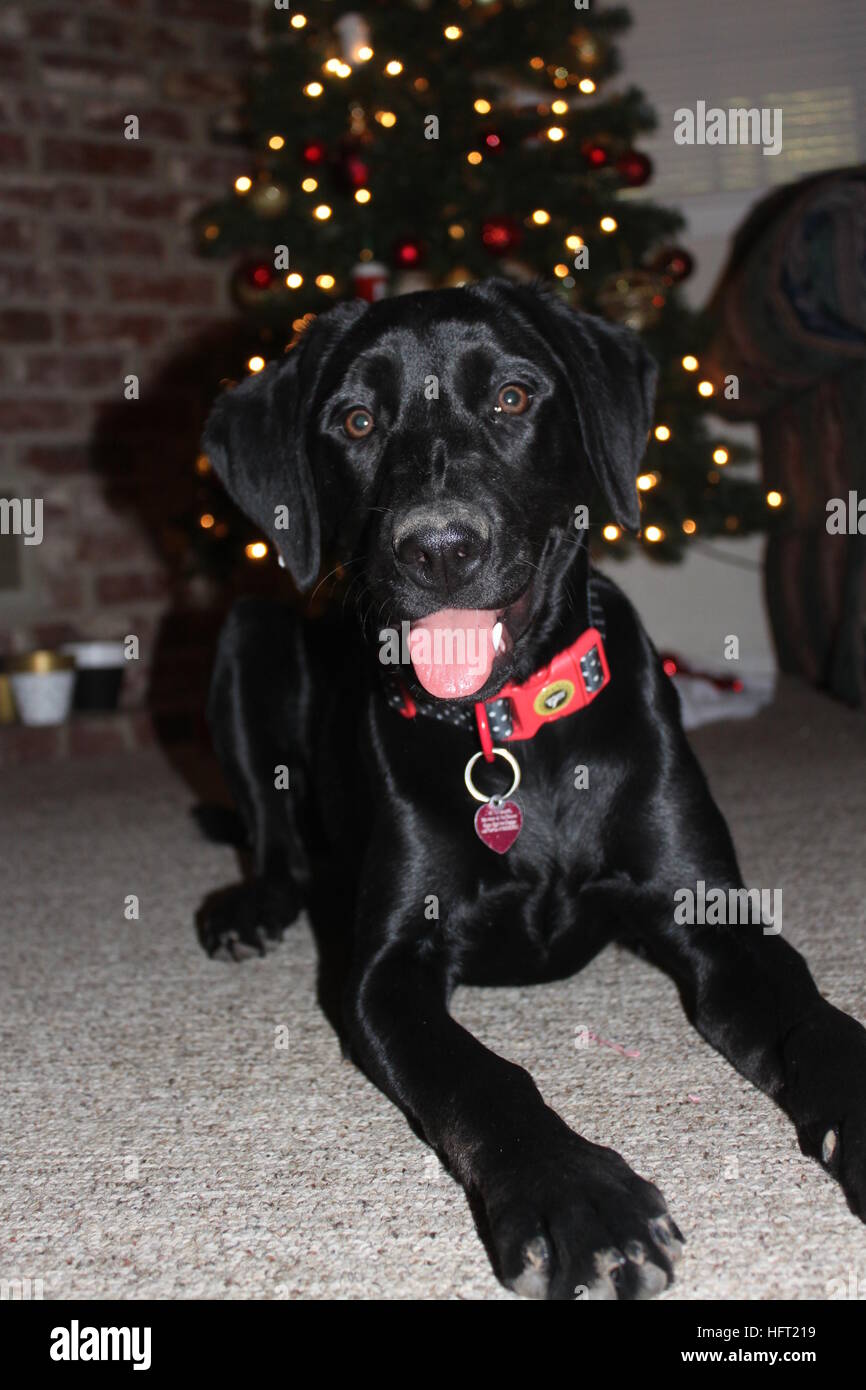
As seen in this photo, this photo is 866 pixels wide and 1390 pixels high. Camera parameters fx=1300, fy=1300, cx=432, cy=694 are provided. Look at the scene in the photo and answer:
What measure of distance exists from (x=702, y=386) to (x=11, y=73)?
9.37ft

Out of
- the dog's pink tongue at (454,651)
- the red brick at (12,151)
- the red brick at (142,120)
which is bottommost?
the dog's pink tongue at (454,651)

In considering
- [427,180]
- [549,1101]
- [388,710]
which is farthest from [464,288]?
[427,180]


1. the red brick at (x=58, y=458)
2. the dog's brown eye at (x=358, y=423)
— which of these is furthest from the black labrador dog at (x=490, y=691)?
the red brick at (x=58, y=458)

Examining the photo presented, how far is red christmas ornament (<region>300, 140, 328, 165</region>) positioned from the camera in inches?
165

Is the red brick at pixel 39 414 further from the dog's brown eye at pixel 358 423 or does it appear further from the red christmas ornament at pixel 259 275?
the dog's brown eye at pixel 358 423

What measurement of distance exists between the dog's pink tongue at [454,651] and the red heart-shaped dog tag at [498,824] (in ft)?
0.56

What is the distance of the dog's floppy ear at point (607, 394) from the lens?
1.86 meters

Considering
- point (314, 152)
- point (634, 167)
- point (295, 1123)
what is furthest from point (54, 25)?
point (295, 1123)

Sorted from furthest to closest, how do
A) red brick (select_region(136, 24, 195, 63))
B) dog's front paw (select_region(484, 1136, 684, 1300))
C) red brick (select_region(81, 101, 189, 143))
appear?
red brick (select_region(136, 24, 195, 63)), red brick (select_region(81, 101, 189, 143)), dog's front paw (select_region(484, 1136, 684, 1300))

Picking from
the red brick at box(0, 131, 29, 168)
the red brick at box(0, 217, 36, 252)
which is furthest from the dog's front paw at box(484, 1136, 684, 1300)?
the red brick at box(0, 131, 29, 168)

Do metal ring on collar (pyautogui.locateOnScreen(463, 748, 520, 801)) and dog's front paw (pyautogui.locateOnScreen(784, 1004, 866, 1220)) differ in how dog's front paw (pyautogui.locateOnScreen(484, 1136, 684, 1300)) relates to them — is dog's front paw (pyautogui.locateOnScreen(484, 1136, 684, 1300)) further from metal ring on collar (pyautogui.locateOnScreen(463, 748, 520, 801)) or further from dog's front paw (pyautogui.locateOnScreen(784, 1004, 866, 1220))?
metal ring on collar (pyautogui.locateOnScreen(463, 748, 520, 801))

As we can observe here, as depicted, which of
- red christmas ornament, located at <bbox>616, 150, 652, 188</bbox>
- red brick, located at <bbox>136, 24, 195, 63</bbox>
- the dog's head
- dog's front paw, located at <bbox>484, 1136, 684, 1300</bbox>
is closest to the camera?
dog's front paw, located at <bbox>484, 1136, 684, 1300</bbox>

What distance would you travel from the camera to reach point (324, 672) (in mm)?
2482

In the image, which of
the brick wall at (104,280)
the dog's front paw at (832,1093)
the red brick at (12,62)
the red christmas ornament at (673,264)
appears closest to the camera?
the dog's front paw at (832,1093)
